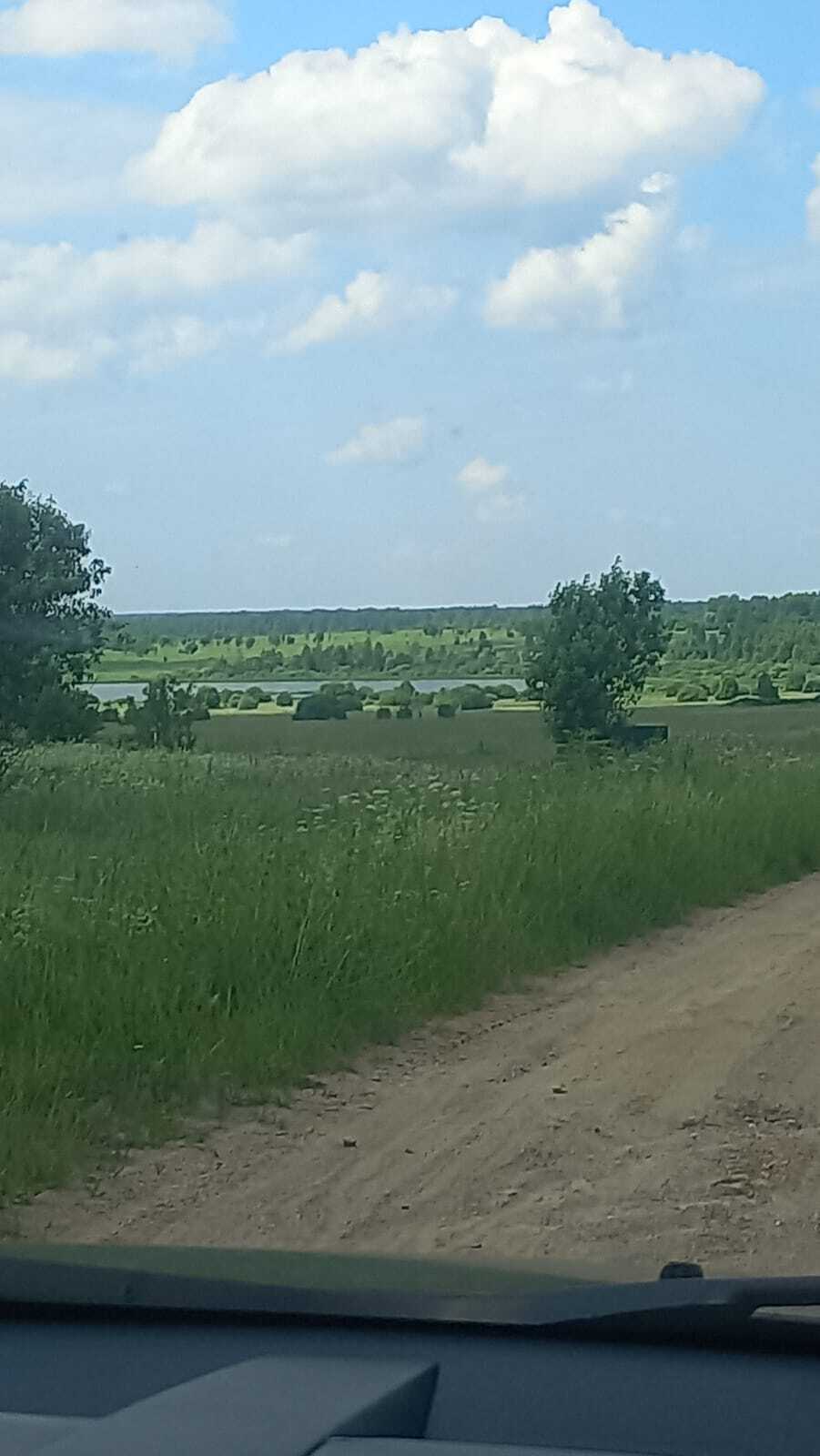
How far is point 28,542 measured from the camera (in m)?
20.9

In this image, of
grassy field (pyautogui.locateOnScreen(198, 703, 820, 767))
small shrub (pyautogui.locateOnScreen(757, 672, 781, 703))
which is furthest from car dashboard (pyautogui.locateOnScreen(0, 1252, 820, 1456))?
small shrub (pyautogui.locateOnScreen(757, 672, 781, 703))

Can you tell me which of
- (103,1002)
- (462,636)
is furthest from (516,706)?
(103,1002)

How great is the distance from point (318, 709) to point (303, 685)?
6.31m

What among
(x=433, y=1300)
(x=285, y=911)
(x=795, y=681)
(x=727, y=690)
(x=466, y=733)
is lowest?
(x=466, y=733)

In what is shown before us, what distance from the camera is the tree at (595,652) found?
34031mm

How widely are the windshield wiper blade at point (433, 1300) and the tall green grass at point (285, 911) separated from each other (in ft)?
10.4

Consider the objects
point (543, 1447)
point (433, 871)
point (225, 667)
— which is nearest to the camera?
point (543, 1447)

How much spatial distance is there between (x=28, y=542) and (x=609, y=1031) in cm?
1359

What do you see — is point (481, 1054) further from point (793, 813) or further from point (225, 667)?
point (225, 667)

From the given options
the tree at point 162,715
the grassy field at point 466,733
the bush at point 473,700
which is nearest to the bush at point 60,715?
the grassy field at point 466,733

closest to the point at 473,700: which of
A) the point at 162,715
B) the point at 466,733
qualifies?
the point at 466,733

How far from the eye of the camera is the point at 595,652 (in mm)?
33875

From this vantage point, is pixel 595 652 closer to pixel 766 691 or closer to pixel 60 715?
pixel 60 715

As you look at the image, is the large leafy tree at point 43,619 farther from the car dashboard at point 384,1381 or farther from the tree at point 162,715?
the car dashboard at point 384,1381
